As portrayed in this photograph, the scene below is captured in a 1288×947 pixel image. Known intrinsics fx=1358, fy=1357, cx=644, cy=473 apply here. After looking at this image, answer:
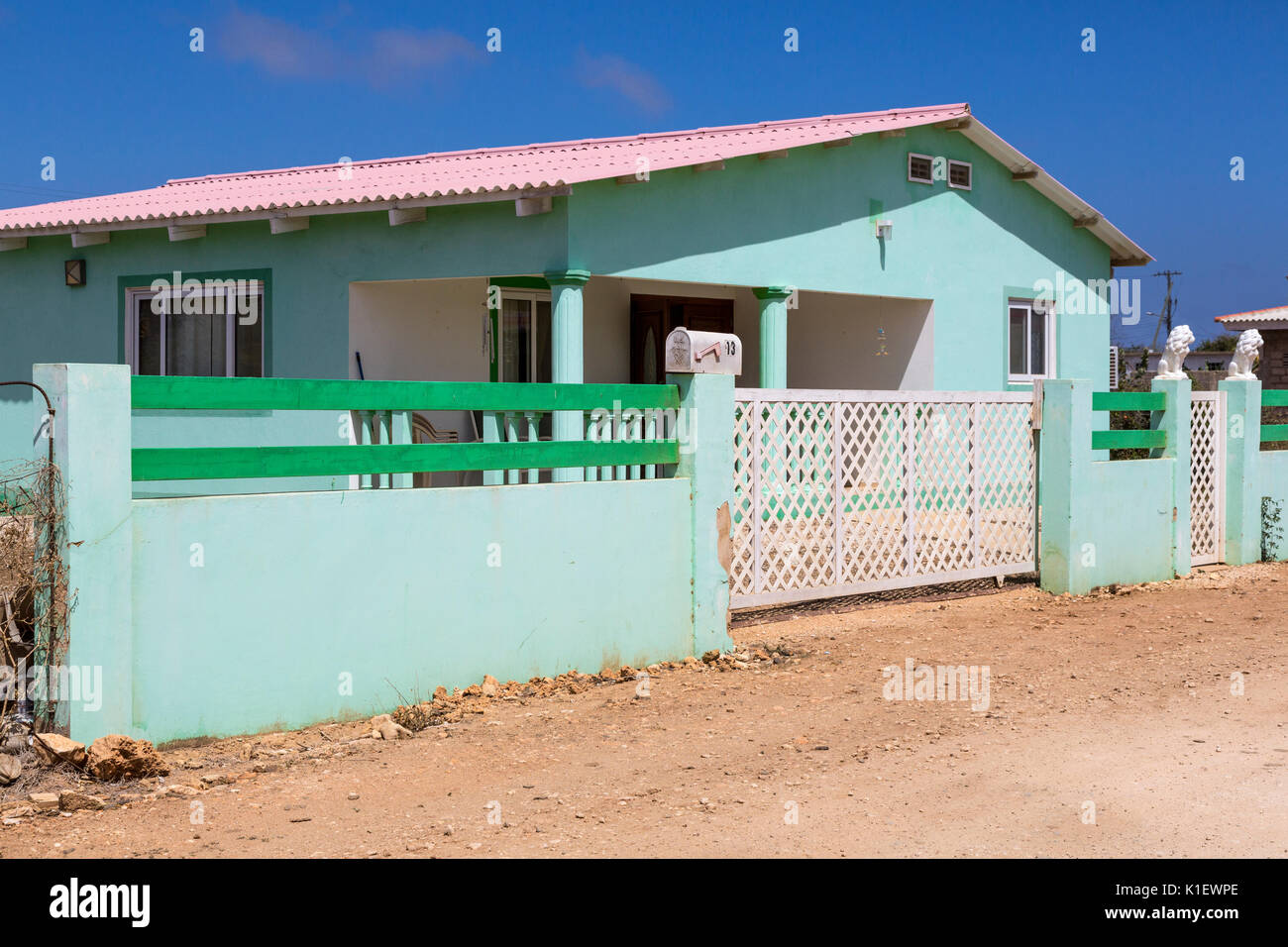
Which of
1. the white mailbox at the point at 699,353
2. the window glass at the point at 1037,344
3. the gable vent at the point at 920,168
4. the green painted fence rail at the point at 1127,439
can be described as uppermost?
the gable vent at the point at 920,168

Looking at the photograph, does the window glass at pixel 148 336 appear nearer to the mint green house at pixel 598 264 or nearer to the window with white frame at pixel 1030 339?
the mint green house at pixel 598 264

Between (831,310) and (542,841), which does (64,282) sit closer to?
(831,310)

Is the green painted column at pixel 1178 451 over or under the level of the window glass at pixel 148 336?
under

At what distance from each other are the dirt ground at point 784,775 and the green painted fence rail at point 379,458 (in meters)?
1.21

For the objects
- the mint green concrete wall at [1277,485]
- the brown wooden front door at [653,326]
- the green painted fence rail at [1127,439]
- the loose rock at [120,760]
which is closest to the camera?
the loose rock at [120,760]

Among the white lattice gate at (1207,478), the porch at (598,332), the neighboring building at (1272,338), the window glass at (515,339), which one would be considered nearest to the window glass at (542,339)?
the porch at (598,332)

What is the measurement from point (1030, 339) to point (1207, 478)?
487cm

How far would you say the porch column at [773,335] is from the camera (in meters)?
13.9

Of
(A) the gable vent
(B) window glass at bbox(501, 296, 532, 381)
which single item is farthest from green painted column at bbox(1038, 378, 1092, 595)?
(B) window glass at bbox(501, 296, 532, 381)

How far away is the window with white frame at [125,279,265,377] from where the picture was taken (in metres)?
13.7

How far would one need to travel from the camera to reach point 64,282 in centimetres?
1480

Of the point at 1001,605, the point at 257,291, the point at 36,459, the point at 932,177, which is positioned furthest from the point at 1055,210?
the point at 36,459

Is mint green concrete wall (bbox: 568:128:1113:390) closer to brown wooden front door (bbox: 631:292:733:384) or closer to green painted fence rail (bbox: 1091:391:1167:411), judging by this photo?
brown wooden front door (bbox: 631:292:733:384)

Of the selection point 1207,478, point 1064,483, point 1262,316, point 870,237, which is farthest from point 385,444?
point 1262,316
